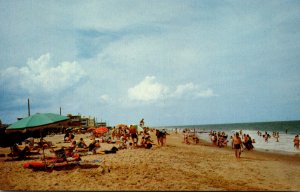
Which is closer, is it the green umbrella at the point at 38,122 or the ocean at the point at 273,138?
the green umbrella at the point at 38,122

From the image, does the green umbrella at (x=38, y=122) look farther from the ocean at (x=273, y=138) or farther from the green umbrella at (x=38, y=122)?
the ocean at (x=273, y=138)

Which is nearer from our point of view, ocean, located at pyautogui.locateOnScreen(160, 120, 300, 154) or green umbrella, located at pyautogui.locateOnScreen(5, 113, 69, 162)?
green umbrella, located at pyautogui.locateOnScreen(5, 113, 69, 162)

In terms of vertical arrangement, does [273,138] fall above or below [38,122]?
below

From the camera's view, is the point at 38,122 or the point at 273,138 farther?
the point at 273,138

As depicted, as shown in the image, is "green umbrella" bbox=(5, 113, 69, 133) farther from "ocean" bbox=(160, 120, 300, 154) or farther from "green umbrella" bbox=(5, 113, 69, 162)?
"ocean" bbox=(160, 120, 300, 154)

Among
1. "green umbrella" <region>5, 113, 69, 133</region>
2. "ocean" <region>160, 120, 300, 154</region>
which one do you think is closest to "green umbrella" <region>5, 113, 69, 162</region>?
"green umbrella" <region>5, 113, 69, 133</region>

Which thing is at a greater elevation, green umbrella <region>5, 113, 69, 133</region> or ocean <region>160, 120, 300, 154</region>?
green umbrella <region>5, 113, 69, 133</region>

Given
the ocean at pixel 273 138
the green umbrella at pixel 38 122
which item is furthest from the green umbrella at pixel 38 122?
the ocean at pixel 273 138

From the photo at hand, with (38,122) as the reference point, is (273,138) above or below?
below

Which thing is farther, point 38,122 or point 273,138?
point 273,138

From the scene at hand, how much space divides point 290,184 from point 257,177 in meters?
1.20

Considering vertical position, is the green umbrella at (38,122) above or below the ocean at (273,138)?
above

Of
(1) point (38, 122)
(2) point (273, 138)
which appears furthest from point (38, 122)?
(2) point (273, 138)

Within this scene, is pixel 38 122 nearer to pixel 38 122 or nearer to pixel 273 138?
pixel 38 122
